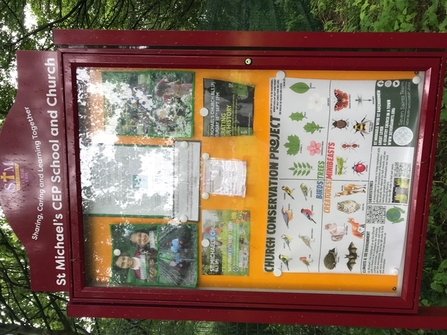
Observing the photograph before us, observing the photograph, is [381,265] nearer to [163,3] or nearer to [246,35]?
[246,35]

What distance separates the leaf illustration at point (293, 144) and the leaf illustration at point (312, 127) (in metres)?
0.08

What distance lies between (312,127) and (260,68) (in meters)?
0.45

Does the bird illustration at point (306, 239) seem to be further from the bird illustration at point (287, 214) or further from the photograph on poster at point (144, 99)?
the photograph on poster at point (144, 99)

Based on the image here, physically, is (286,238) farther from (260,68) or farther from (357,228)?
(260,68)

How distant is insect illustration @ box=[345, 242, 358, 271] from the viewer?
2561 millimetres

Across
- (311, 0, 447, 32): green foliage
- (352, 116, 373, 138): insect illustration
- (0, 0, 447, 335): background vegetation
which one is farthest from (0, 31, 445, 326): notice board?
(311, 0, 447, 32): green foliage

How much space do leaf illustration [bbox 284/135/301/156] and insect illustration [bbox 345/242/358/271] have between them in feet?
2.13

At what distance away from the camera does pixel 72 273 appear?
8.58 feet

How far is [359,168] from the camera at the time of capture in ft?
8.14

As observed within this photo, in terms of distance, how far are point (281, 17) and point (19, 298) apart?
546 centimetres

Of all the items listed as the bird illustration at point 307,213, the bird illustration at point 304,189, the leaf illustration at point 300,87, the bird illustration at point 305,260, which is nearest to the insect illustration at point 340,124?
the leaf illustration at point 300,87

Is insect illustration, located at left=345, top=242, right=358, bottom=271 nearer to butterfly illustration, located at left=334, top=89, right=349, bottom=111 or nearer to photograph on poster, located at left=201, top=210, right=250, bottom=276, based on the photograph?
photograph on poster, located at left=201, top=210, right=250, bottom=276

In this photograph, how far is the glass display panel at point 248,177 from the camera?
2451mm

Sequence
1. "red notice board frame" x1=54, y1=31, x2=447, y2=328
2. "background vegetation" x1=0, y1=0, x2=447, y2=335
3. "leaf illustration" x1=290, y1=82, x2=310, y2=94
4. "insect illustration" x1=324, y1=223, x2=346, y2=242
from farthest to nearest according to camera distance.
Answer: "background vegetation" x1=0, y1=0, x2=447, y2=335
"insect illustration" x1=324, y1=223, x2=346, y2=242
"leaf illustration" x1=290, y1=82, x2=310, y2=94
"red notice board frame" x1=54, y1=31, x2=447, y2=328
